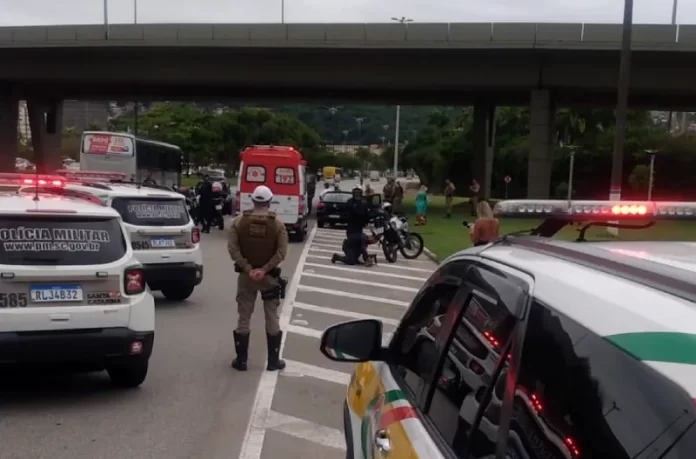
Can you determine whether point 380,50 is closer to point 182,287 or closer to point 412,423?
point 182,287

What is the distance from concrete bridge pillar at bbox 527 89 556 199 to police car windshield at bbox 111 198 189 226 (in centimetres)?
2738

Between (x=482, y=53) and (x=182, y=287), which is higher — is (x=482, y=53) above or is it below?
above

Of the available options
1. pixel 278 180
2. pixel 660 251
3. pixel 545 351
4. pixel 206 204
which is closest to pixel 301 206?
pixel 278 180

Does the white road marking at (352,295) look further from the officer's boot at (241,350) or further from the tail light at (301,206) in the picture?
the tail light at (301,206)

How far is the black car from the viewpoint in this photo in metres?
33.6

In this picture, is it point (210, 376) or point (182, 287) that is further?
point (182, 287)

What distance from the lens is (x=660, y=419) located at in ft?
5.66

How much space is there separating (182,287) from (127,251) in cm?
574

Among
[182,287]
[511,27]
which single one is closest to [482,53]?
[511,27]

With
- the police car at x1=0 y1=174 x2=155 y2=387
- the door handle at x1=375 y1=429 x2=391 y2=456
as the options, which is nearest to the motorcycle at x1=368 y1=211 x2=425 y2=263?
the police car at x1=0 y1=174 x2=155 y2=387

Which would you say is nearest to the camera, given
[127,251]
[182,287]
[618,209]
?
[618,209]

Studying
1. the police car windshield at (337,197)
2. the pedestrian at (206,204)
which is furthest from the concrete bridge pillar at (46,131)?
the pedestrian at (206,204)

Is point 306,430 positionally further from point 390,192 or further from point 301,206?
point 390,192

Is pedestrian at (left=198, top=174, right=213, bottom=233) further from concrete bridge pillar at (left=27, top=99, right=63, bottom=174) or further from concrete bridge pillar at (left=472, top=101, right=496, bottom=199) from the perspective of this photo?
concrete bridge pillar at (left=27, top=99, right=63, bottom=174)
